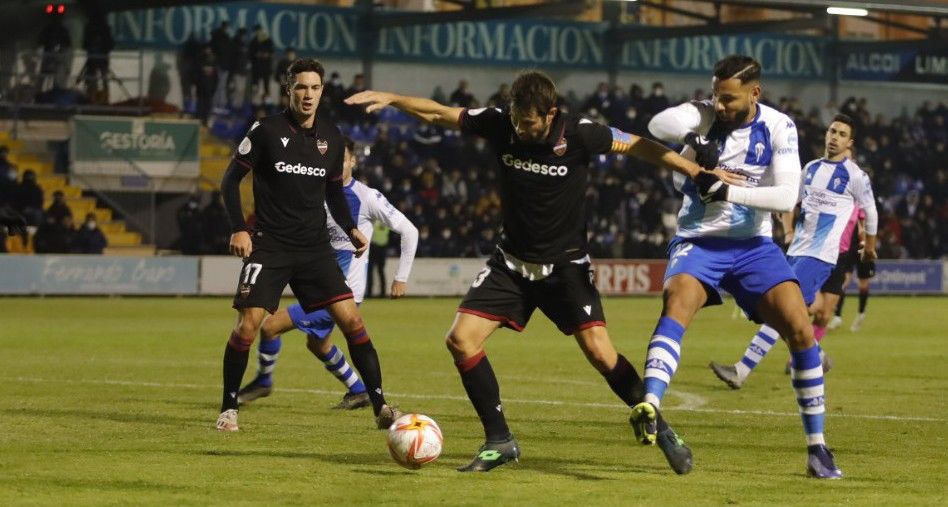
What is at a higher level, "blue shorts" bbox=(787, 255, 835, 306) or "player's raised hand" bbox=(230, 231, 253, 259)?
"player's raised hand" bbox=(230, 231, 253, 259)

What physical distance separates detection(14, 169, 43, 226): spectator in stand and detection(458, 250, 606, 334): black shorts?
946 inches

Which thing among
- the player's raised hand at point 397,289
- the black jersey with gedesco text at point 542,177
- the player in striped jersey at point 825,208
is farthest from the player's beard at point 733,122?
the player in striped jersey at point 825,208

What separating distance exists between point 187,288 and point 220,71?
761 cm

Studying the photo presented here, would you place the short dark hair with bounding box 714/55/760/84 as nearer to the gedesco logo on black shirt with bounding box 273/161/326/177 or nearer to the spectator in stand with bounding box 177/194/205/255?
the gedesco logo on black shirt with bounding box 273/161/326/177

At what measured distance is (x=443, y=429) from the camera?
1100 centimetres

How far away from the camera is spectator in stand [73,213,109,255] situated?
1243 inches

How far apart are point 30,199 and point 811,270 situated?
66.2ft

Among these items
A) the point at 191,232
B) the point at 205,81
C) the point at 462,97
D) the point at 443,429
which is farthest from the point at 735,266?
the point at 462,97

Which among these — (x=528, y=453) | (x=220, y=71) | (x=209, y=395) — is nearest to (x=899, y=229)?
(x=220, y=71)

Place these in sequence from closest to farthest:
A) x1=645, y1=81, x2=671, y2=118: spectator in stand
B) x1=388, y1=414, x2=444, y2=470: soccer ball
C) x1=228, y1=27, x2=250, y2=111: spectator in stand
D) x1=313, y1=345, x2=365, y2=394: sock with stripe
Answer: x1=388, y1=414, x2=444, y2=470: soccer ball
x1=313, y1=345, x2=365, y2=394: sock with stripe
x1=228, y1=27, x2=250, y2=111: spectator in stand
x1=645, y1=81, x2=671, y2=118: spectator in stand

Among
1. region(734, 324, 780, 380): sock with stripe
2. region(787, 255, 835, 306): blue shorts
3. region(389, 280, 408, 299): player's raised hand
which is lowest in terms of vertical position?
region(734, 324, 780, 380): sock with stripe

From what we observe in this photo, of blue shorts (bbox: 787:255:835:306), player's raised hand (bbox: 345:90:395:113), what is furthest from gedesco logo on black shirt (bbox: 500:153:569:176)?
blue shorts (bbox: 787:255:835:306)

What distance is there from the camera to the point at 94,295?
31.6 meters

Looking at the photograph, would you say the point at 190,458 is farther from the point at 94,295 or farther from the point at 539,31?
the point at 539,31
